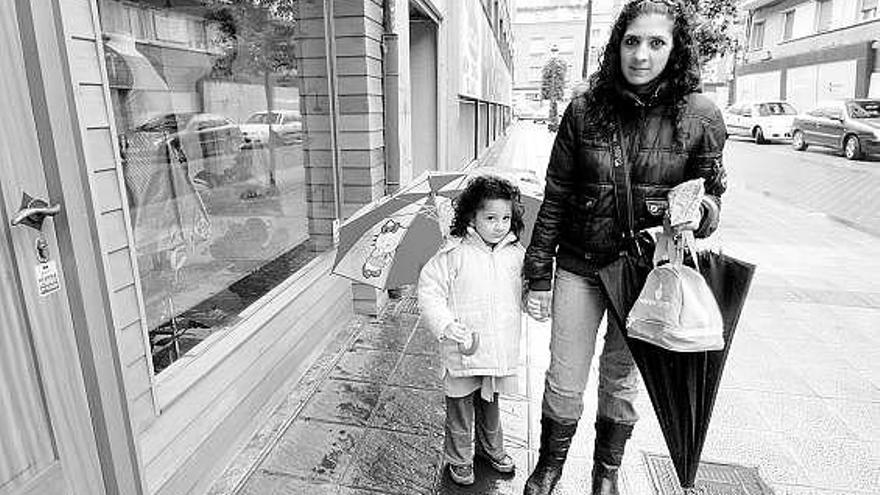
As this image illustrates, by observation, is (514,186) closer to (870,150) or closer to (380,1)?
(380,1)

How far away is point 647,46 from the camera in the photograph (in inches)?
74.6

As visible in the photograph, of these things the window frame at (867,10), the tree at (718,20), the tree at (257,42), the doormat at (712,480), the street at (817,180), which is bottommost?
the street at (817,180)

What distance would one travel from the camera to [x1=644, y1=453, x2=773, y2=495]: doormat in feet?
8.34

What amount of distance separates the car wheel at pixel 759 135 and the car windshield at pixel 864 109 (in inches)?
211

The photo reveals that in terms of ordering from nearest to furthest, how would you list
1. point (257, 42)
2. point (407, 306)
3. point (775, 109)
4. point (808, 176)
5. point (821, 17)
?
1. point (257, 42)
2. point (407, 306)
3. point (808, 176)
4. point (775, 109)
5. point (821, 17)

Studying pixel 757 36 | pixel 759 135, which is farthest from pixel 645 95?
pixel 757 36

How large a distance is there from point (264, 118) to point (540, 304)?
8.26ft

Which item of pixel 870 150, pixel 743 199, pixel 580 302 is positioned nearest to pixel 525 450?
pixel 580 302

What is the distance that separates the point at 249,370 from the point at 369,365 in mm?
940

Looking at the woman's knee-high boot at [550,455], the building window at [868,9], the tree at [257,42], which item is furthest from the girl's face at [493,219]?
the building window at [868,9]

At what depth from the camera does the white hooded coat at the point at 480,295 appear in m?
2.29

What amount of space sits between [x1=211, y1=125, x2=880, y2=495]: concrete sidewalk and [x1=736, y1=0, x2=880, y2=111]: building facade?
23.6 metres

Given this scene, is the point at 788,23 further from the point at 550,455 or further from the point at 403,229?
the point at 550,455

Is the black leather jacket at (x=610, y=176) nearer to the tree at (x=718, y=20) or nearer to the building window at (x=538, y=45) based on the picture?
the tree at (x=718, y=20)
